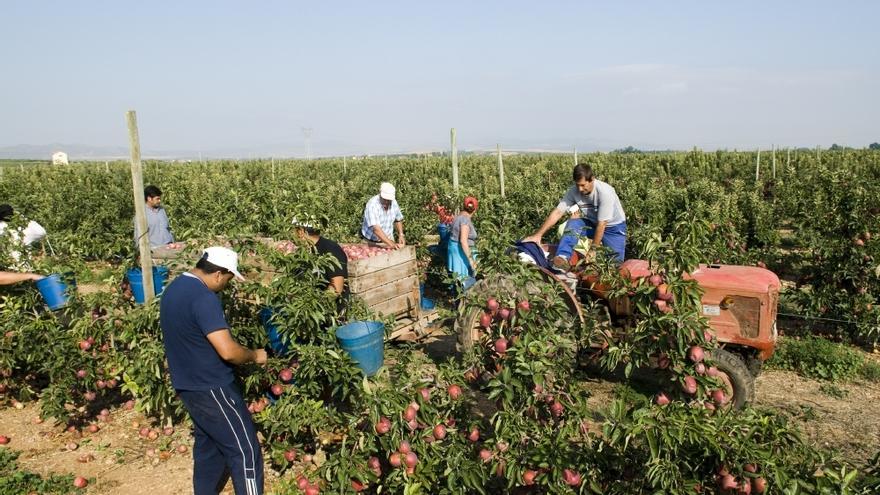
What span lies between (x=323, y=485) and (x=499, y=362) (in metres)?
1.21

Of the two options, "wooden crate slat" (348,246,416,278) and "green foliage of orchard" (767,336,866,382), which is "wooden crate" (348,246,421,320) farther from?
"green foliage of orchard" (767,336,866,382)

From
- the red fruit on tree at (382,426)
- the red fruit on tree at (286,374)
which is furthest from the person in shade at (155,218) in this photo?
the red fruit on tree at (382,426)

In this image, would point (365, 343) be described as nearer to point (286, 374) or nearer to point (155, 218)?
point (286, 374)

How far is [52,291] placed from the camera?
532 cm

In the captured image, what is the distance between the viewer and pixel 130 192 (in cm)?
1484

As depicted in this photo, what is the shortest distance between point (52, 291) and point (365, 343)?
10.1 ft

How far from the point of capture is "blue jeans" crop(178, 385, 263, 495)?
341cm

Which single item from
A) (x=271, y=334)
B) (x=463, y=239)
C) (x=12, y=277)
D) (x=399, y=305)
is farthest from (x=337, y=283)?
(x=12, y=277)

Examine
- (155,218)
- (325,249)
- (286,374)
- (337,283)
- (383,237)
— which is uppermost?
(155,218)

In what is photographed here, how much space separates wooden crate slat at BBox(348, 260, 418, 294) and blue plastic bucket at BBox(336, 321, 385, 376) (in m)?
0.85

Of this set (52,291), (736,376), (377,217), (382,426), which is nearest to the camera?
(382,426)

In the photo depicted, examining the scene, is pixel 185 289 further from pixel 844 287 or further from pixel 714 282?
pixel 844 287

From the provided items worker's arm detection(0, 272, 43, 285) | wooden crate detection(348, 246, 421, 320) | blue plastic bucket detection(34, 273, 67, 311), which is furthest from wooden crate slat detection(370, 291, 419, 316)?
worker's arm detection(0, 272, 43, 285)

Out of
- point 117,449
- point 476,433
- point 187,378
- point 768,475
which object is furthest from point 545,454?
point 117,449
